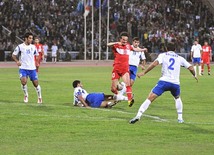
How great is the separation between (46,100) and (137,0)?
4447cm

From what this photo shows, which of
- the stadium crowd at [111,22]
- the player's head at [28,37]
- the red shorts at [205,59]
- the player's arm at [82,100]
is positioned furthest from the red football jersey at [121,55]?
the stadium crowd at [111,22]

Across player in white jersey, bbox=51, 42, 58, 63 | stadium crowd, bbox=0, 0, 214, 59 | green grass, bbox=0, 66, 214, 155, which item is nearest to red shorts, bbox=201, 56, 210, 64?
stadium crowd, bbox=0, 0, 214, 59

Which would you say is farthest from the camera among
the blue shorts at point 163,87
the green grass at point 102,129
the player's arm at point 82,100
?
the player's arm at point 82,100

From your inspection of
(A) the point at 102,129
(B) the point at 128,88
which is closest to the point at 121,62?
(B) the point at 128,88

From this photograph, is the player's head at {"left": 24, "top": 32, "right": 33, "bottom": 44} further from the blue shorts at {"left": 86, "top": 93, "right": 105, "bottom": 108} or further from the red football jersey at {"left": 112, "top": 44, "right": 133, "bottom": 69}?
the blue shorts at {"left": 86, "top": 93, "right": 105, "bottom": 108}

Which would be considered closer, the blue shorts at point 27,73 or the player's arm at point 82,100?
the player's arm at point 82,100

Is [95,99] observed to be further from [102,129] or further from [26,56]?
[102,129]

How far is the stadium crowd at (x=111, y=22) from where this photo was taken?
204 ft

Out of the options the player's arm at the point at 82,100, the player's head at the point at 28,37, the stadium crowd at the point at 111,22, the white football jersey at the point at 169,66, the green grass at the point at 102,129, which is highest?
the stadium crowd at the point at 111,22

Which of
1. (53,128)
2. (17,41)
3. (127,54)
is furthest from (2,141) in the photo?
(17,41)

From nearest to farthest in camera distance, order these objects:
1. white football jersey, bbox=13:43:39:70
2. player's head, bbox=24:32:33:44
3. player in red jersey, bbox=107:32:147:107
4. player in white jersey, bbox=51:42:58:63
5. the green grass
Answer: the green grass < player's head, bbox=24:32:33:44 < player in red jersey, bbox=107:32:147:107 < white football jersey, bbox=13:43:39:70 < player in white jersey, bbox=51:42:58:63

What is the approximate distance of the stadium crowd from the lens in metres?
62.2

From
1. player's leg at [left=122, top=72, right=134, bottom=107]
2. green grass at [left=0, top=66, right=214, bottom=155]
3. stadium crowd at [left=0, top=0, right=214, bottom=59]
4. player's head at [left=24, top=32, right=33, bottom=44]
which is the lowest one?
green grass at [left=0, top=66, right=214, bottom=155]

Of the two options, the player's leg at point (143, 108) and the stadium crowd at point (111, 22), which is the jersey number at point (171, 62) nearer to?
the player's leg at point (143, 108)
